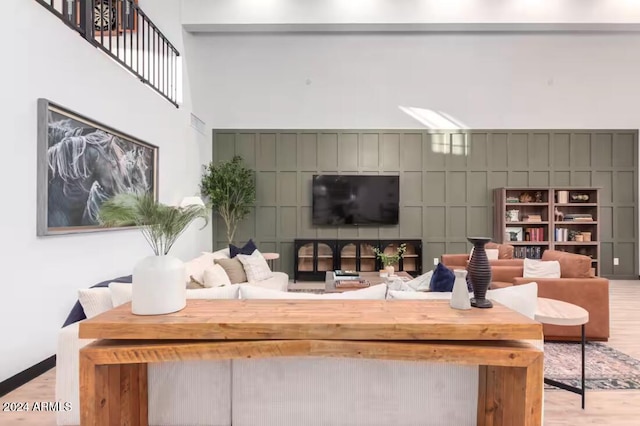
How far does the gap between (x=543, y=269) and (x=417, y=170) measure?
3672 mm

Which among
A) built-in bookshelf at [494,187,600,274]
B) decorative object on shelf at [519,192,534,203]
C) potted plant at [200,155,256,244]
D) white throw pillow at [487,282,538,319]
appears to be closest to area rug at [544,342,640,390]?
white throw pillow at [487,282,538,319]

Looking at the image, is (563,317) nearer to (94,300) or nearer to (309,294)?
(309,294)

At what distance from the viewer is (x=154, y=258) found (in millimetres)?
1708

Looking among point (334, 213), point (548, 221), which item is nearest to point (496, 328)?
point (334, 213)

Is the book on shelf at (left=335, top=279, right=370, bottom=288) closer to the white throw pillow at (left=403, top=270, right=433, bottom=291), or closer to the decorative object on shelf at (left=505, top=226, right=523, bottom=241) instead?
the white throw pillow at (left=403, top=270, right=433, bottom=291)

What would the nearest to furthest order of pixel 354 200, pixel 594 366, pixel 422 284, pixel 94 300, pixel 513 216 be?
pixel 94 300 < pixel 422 284 < pixel 594 366 < pixel 513 216 < pixel 354 200

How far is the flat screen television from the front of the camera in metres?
6.87

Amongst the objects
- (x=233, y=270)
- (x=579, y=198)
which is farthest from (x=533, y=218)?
(x=233, y=270)

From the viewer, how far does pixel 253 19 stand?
601 centimetres

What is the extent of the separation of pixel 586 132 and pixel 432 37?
3.60 meters

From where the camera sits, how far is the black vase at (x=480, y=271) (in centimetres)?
176

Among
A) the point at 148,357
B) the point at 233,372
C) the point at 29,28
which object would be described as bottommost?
the point at 233,372

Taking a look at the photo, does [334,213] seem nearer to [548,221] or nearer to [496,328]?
[548,221]

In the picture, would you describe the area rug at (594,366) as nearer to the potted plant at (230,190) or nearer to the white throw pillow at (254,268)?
the white throw pillow at (254,268)
